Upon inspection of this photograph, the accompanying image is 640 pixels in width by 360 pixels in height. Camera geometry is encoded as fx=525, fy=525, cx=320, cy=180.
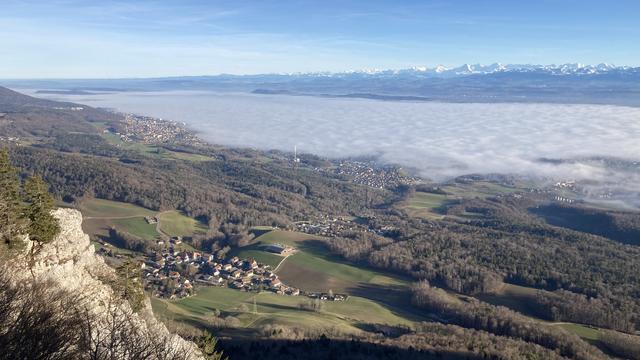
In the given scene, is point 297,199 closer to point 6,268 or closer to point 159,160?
point 159,160

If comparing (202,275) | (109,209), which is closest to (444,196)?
(109,209)

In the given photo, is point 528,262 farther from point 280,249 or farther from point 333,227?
point 280,249

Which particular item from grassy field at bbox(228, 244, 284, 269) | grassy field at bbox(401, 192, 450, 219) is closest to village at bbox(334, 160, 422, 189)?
grassy field at bbox(401, 192, 450, 219)

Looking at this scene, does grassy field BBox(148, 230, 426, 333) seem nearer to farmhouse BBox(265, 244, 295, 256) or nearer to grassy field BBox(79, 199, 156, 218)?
farmhouse BBox(265, 244, 295, 256)

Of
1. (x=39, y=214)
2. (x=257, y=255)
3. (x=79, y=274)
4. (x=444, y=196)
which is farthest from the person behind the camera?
(x=444, y=196)

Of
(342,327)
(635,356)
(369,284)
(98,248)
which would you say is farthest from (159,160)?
(635,356)

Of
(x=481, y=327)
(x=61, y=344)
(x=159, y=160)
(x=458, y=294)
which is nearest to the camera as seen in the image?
(x=61, y=344)
